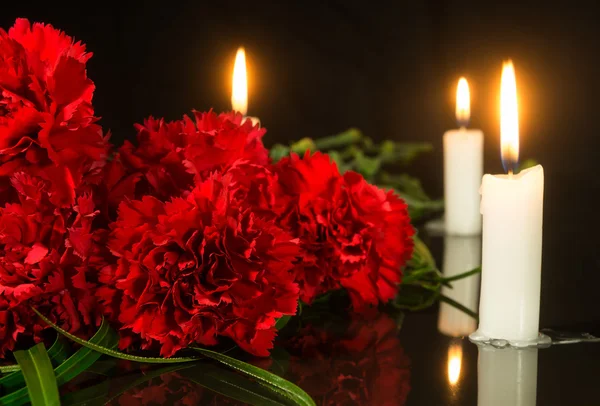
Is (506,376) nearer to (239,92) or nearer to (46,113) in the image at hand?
(46,113)

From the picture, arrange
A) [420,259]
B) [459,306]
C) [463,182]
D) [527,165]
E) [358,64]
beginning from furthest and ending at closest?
[358,64] < [527,165] < [463,182] < [420,259] < [459,306]

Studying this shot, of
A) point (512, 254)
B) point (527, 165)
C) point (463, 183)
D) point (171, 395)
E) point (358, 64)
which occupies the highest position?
point (358, 64)

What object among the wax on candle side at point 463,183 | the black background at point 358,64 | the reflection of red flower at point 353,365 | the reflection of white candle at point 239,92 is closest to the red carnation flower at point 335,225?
the reflection of red flower at point 353,365

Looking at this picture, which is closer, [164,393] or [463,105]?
[164,393]

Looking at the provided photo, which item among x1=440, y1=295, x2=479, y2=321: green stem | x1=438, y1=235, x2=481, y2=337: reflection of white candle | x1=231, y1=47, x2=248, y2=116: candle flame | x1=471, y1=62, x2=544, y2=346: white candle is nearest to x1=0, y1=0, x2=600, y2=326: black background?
x1=438, y1=235, x2=481, y2=337: reflection of white candle

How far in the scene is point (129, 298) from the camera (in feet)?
1.60

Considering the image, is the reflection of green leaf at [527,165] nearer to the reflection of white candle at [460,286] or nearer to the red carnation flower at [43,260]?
the reflection of white candle at [460,286]

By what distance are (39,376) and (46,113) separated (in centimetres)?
15

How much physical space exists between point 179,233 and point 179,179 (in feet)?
0.27

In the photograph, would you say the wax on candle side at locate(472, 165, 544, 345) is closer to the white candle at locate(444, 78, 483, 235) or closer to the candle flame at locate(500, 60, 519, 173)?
the candle flame at locate(500, 60, 519, 173)

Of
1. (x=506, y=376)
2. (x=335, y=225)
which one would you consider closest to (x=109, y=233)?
(x=335, y=225)

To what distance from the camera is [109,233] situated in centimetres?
51

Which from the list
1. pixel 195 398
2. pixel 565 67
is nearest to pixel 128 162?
pixel 195 398

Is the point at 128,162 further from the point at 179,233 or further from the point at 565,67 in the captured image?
the point at 565,67
